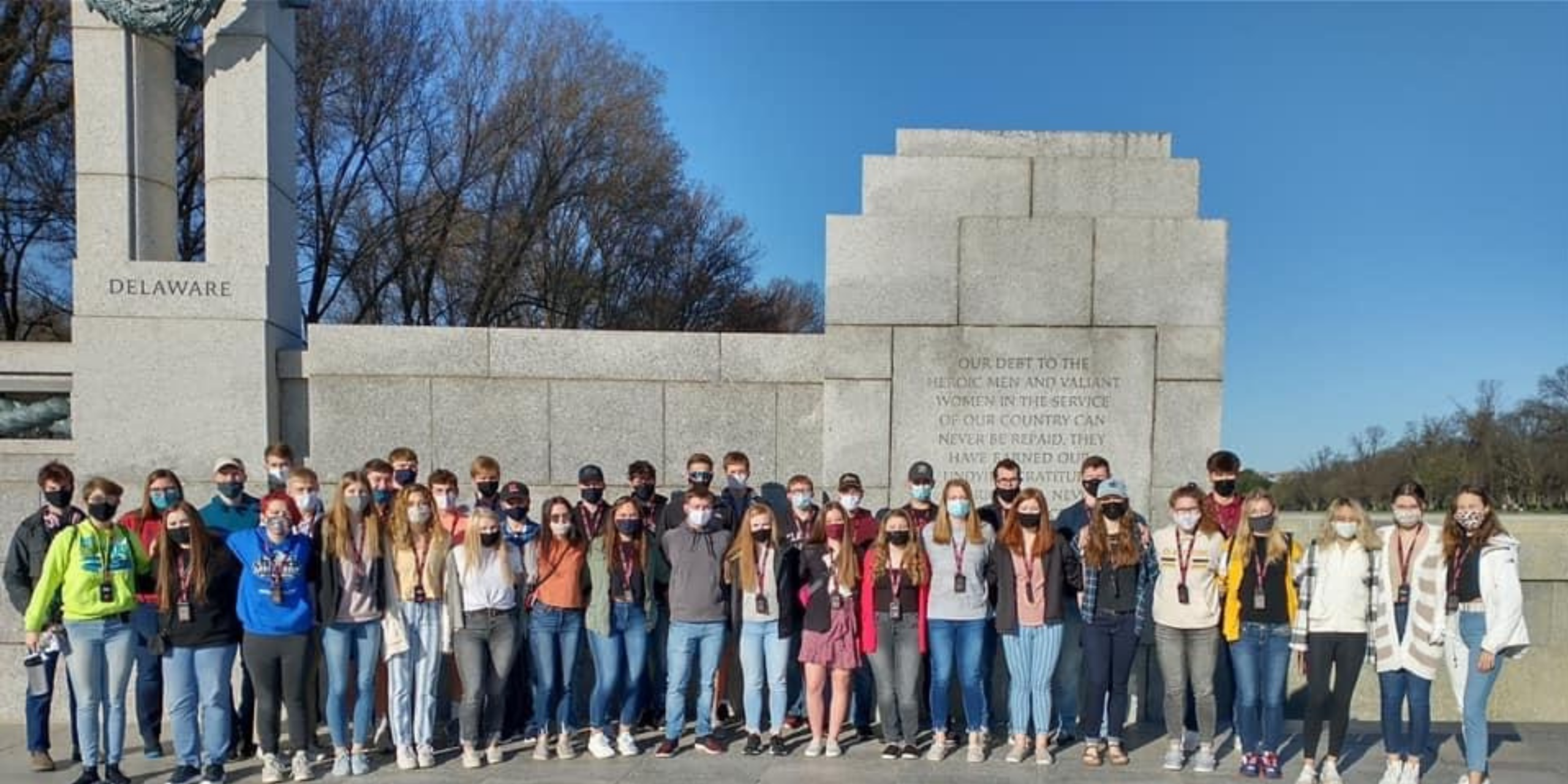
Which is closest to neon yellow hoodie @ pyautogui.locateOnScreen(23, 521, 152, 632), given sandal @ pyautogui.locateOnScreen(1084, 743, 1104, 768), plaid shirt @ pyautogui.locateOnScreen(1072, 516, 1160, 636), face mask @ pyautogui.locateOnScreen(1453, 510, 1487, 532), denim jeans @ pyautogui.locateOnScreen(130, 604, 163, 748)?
denim jeans @ pyautogui.locateOnScreen(130, 604, 163, 748)

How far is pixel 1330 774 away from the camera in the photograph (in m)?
6.03

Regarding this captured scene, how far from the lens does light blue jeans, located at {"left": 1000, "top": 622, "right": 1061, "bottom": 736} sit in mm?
6227

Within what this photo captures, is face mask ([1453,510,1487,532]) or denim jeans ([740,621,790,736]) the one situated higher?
face mask ([1453,510,1487,532])

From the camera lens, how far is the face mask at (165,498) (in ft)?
20.8

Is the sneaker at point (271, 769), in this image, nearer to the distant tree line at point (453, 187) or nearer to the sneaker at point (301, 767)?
the sneaker at point (301, 767)

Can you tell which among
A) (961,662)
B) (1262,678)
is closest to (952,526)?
(961,662)

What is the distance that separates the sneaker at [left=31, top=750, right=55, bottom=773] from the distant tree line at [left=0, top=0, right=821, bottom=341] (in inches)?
598

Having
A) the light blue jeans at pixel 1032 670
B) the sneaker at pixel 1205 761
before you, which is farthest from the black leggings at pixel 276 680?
the sneaker at pixel 1205 761

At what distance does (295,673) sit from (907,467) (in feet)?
16.4

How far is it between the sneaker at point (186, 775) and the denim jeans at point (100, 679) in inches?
16.0

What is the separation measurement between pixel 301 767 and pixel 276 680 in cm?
62

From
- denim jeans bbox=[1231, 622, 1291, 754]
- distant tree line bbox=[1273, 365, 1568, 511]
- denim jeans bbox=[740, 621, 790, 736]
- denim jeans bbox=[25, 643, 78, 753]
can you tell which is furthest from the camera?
distant tree line bbox=[1273, 365, 1568, 511]

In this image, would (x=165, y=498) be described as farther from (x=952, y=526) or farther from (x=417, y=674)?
(x=952, y=526)

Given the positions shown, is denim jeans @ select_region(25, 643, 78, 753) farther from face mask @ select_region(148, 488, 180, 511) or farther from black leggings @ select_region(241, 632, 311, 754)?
black leggings @ select_region(241, 632, 311, 754)
